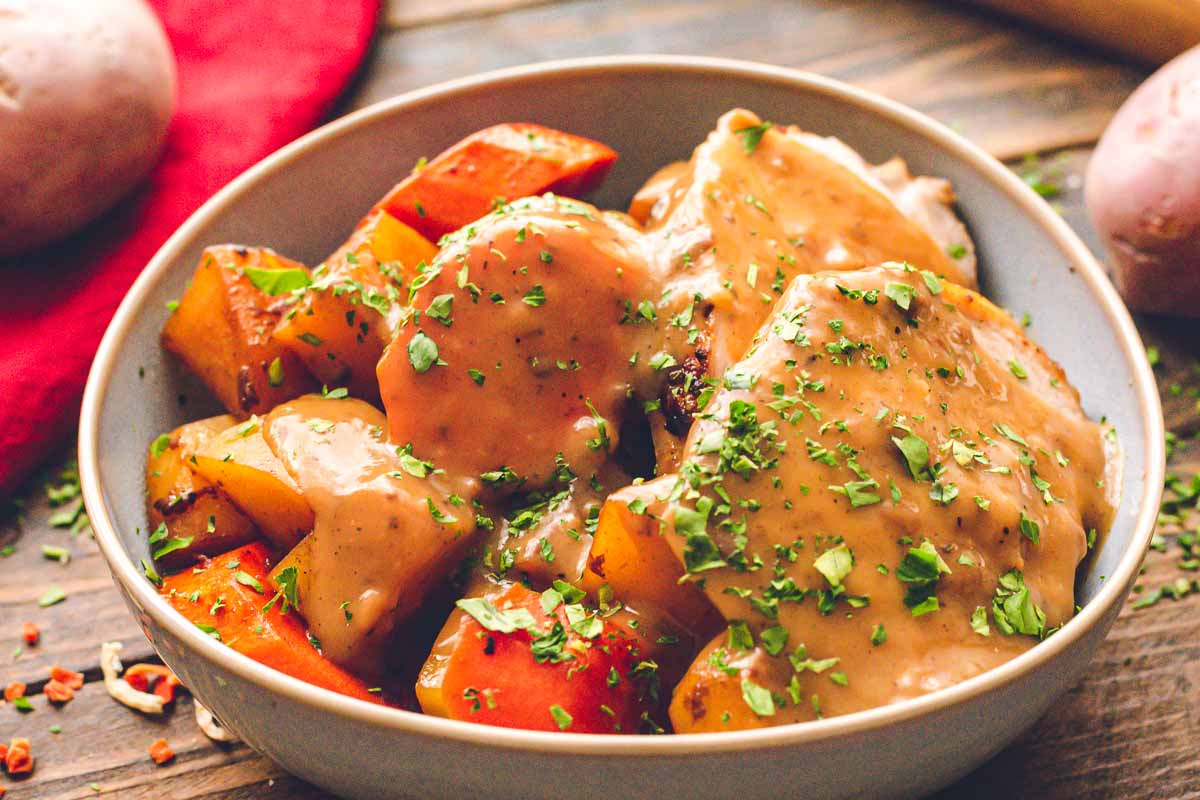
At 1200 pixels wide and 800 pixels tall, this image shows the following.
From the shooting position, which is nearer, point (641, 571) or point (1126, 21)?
point (641, 571)

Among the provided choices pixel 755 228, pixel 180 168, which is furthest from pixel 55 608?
pixel 755 228

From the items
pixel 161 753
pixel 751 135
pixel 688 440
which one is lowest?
pixel 161 753

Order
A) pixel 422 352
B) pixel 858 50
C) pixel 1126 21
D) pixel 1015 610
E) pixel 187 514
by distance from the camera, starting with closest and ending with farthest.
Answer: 1. pixel 1015 610
2. pixel 422 352
3. pixel 187 514
4. pixel 1126 21
5. pixel 858 50

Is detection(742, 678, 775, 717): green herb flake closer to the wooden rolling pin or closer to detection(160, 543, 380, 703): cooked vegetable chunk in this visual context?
detection(160, 543, 380, 703): cooked vegetable chunk

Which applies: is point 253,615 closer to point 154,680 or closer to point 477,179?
point 154,680

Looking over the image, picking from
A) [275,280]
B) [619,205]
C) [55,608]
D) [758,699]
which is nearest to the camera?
[758,699]

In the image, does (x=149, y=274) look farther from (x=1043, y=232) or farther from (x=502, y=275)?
(x=1043, y=232)
